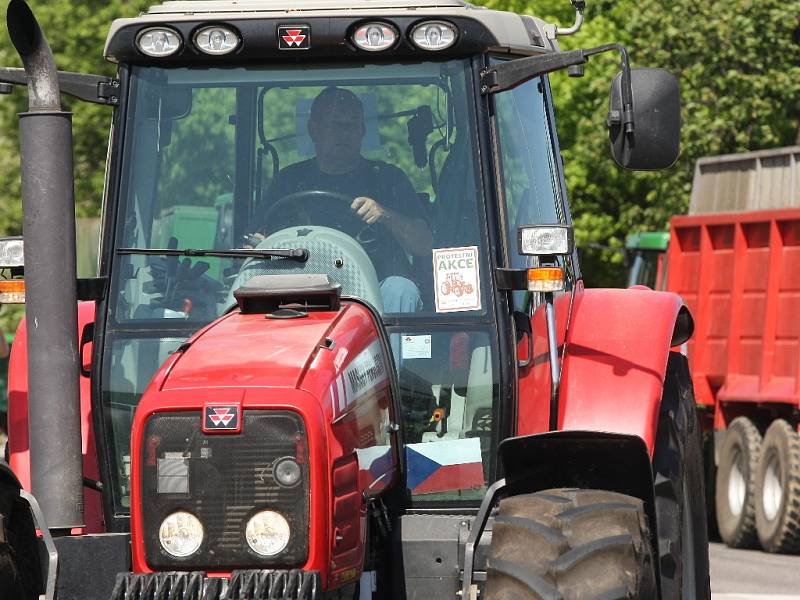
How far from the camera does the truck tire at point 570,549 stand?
18.1ft

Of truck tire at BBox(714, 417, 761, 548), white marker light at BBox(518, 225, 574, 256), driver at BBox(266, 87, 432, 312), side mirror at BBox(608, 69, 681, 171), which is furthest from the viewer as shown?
truck tire at BBox(714, 417, 761, 548)

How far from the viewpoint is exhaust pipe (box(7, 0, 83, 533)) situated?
19.6 ft

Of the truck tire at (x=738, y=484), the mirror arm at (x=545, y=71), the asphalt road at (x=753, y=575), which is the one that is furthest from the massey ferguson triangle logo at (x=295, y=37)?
the truck tire at (x=738, y=484)

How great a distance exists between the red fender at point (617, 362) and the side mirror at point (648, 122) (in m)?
0.67

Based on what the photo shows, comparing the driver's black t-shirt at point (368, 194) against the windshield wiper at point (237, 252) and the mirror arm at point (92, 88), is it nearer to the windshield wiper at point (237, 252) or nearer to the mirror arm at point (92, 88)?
the windshield wiper at point (237, 252)

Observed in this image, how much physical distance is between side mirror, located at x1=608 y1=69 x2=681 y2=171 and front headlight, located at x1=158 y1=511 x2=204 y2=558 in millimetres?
2000

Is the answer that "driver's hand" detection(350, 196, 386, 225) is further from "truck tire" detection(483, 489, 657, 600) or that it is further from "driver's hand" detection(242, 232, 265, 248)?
"truck tire" detection(483, 489, 657, 600)

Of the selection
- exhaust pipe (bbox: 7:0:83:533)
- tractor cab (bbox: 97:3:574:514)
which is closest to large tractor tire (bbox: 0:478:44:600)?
exhaust pipe (bbox: 7:0:83:533)

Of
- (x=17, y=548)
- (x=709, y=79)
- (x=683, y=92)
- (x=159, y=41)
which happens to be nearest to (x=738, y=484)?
(x=683, y=92)

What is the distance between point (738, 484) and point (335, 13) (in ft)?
39.9

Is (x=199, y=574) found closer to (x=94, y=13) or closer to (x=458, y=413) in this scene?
(x=458, y=413)

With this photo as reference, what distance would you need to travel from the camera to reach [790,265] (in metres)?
17.0

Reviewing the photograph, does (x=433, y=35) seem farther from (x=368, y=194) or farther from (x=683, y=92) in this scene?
(x=683, y=92)

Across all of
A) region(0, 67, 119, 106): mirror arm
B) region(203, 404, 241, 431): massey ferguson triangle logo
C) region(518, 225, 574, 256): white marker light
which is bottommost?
region(203, 404, 241, 431): massey ferguson triangle logo
